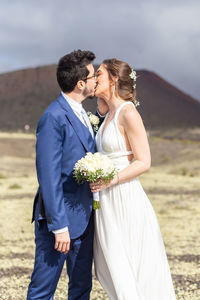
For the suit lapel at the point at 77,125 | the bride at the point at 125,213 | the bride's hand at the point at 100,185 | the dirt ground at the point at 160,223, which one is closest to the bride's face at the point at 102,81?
the bride at the point at 125,213

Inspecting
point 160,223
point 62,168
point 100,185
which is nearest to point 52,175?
point 62,168

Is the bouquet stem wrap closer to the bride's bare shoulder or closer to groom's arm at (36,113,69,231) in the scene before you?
groom's arm at (36,113,69,231)

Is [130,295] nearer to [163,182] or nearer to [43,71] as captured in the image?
[163,182]

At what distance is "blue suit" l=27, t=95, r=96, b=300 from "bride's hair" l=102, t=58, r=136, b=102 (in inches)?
17.9

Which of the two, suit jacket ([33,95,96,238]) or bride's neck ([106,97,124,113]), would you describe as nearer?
suit jacket ([33,95,96,238])

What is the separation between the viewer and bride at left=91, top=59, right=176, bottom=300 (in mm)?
3570

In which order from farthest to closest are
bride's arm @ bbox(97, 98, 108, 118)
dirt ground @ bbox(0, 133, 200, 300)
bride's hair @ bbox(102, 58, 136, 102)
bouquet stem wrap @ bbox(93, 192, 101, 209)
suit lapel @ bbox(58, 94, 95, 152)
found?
dirt ground @ bbox(0, 133, 200, 300)
bride's arm @ bbox(97, 98, 108, 118)
bride's hair @ bbox(102, 58, 136, 102)
bouquet stem wrap @ bbox(93, 192, 101, 209)
suit lapel @ bbox(58, 94, 95, 152)

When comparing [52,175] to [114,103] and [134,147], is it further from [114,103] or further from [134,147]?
[114,103]

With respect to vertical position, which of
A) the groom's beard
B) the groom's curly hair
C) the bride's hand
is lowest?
the bride's hand

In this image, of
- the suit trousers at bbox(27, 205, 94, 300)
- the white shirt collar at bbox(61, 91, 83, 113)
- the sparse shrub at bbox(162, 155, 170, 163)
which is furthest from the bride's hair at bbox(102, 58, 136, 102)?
the sparse shrub at bbox(162, 155, 170, 163)

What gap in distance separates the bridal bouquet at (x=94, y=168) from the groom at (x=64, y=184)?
11 cm

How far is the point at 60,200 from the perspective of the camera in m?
3.30

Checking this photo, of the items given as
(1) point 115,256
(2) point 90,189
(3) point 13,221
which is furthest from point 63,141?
(3) point 13,221

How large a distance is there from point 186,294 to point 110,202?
2662mm
